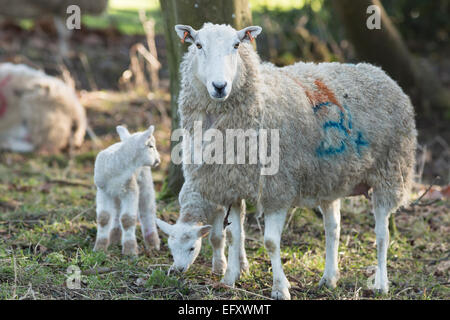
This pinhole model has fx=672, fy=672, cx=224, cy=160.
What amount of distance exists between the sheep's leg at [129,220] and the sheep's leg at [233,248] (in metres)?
0.77

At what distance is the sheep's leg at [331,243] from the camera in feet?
15.7

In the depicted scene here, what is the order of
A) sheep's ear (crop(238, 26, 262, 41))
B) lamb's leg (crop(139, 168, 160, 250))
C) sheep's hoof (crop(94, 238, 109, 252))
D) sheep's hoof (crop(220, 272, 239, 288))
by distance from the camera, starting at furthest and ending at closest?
lamb's leg (crop(139, 168, 160, 250)) → sheep's hoof (crop(94, 238, 109, 252)) → sheep's hoof (crop(220, 272, 239, 288)) → sheep's ear (crop(238, 26, 262, 41))

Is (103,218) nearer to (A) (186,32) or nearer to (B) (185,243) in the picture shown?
(B) (185,243)

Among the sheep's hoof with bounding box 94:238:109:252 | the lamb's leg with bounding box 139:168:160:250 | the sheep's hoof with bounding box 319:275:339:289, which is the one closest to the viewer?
the sheep's hoof with bounding box 319:275:339:289

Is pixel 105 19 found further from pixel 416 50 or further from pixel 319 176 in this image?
pixel 319 176

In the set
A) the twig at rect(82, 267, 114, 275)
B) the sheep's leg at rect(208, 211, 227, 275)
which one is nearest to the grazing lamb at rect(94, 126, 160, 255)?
the twig at rect(82, 267, 114, 275)

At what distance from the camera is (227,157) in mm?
4250

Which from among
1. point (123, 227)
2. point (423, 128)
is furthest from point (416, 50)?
point (123, 227)

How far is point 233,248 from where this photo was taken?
4.56 m

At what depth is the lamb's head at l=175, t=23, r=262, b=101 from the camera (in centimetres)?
397

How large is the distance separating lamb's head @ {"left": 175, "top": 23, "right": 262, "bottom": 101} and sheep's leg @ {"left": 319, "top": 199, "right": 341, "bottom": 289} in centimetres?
136

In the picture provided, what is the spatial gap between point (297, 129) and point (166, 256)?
146 cm

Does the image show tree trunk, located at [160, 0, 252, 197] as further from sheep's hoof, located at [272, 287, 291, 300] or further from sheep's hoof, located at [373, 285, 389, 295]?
sheep's hoof, located at [373, 285, 389, 295]
